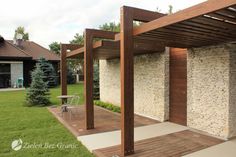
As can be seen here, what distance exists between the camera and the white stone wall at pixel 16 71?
64.3 ft

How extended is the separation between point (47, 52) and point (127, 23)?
2094 centimetres

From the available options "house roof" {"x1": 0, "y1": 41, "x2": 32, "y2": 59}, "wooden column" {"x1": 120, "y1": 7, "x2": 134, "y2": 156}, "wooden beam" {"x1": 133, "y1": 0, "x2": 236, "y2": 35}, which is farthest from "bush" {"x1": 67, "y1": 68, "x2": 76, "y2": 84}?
"wooden beam" {"x1": 133, "y1": 0, "x2": 236, "y2": 35}

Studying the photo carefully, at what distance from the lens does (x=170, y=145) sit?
521 cm

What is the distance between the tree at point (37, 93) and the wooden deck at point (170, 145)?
774 cm

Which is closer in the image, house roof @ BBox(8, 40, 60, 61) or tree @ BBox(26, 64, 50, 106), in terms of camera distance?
tree @ BBox(26, 64, 50, 106)

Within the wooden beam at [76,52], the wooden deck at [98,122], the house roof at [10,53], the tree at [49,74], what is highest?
the house roof at [10,53]

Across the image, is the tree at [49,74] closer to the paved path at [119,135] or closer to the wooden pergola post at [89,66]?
the wooden pergola post at [89,66]

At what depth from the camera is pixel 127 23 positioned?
4.47 metres

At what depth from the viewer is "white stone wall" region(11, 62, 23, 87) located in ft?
64.3

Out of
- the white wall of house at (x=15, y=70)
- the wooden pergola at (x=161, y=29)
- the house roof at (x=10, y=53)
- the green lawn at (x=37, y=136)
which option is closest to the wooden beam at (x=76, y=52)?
the green lawn at (x=37, y=136)

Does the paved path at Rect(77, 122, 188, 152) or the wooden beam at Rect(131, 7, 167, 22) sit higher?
the wooden beam at Rect(131, 7, 167, 22)

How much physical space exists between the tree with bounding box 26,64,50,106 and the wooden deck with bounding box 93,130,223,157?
7739 mm

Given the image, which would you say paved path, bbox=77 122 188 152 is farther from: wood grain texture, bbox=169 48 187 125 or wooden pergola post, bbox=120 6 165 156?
wooden pergola post, bbox=120 6 165 156

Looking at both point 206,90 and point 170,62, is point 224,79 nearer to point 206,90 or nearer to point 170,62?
point 206,90
